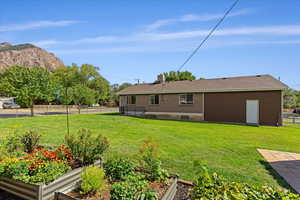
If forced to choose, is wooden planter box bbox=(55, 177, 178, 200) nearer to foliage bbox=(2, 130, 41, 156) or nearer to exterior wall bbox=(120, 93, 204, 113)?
foliage bbox=(2, 130, 41, 156)

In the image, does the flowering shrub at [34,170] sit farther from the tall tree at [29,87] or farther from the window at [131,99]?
the tall tree at [29,87]

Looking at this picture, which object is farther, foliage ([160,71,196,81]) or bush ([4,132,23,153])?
foliage ([160,71,196,81])

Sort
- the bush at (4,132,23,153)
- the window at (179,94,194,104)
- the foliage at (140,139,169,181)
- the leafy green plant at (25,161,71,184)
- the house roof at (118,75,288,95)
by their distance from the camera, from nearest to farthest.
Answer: the leafy green plant at (25,161,71,184) → the foliage at (140,139,169,181) → the bush at (4,132,23,153) → the house roof at (118,75,288,95) → the window at (179,94,194,104)

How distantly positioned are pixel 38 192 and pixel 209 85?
15990 mm

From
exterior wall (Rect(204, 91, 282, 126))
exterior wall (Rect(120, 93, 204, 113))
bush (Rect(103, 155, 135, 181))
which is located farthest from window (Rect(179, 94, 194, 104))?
bush (Rect(103, 155, 135, 181))

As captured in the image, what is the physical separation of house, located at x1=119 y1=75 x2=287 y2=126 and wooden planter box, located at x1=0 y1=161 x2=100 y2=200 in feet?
46.4

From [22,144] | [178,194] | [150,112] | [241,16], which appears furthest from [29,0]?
[150,112]

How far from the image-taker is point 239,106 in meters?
14.0

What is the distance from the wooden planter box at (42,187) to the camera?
258 cm

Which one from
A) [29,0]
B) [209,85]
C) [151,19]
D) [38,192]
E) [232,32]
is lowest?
[38,192]

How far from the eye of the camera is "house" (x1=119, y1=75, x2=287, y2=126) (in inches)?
509

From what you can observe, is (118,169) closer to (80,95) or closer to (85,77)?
(80,95)

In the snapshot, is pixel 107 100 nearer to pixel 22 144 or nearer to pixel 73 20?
pixel 73 20

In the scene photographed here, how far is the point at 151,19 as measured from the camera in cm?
920
